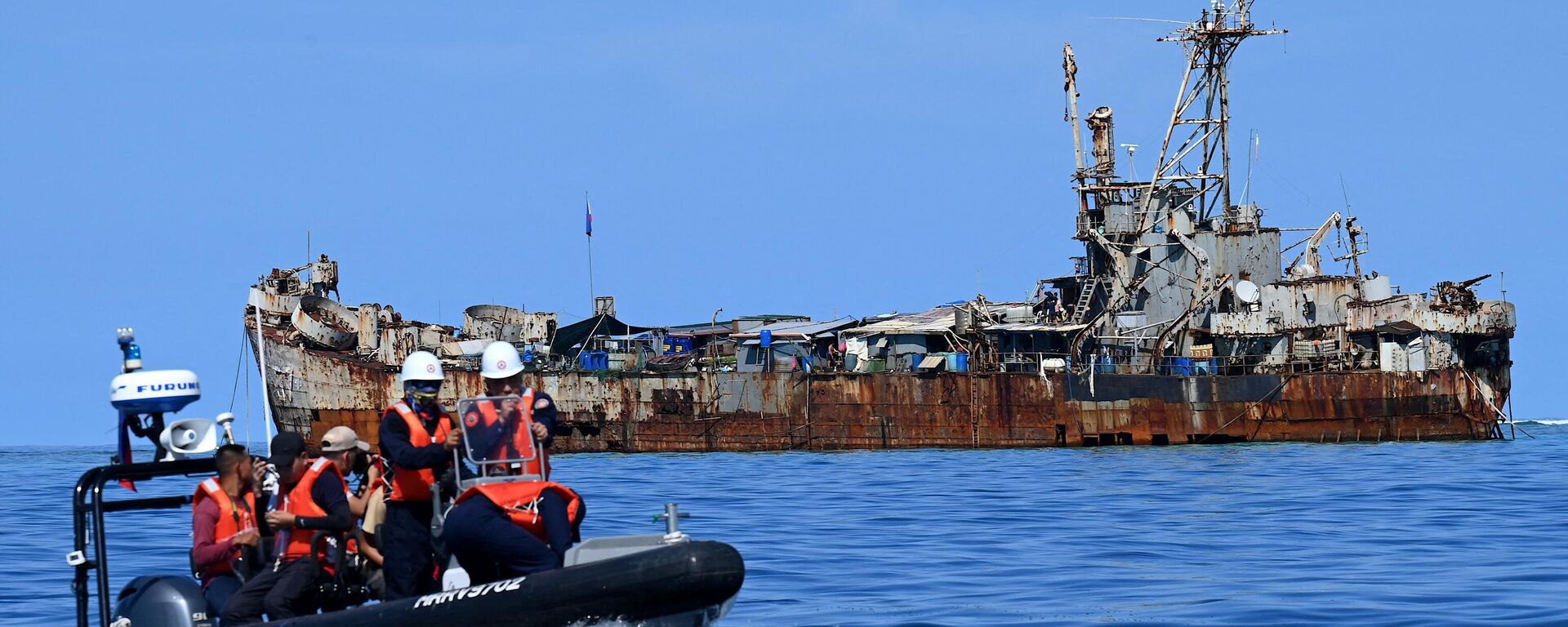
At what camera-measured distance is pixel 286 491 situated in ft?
A: 39.0

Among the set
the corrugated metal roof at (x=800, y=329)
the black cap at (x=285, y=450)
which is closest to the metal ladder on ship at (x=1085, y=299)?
the corrugated metal roof at (x=800, y=329)

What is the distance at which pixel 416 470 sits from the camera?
11.8 m

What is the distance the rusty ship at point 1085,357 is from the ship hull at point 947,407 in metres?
0.06

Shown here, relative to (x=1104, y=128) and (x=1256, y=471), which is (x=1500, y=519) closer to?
(x=1256, y=471)

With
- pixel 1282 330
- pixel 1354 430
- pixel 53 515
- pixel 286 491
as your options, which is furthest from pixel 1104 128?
pixel 286 491

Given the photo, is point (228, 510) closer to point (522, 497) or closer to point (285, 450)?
point (285, 450)

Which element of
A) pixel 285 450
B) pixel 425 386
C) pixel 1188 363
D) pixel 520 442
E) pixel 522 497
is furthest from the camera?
pixel 1188 363

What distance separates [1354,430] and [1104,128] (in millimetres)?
13431

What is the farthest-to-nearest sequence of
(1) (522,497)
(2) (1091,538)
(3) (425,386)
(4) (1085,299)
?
(4) (1085,299) < (2) (1091,538) < (3) (425,386) < (1) (522,497)

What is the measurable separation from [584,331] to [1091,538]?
134ft

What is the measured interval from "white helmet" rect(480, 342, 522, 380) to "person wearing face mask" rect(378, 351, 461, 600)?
13.1 inches

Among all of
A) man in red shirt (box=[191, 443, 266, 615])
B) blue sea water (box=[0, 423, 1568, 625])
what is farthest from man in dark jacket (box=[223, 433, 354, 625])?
blue sea water (box=[0, 423, 1568, 625])

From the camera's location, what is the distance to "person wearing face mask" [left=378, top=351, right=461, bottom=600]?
37.8 feet

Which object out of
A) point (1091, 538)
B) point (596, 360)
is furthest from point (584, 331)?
point (1091, 538)
